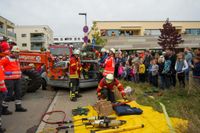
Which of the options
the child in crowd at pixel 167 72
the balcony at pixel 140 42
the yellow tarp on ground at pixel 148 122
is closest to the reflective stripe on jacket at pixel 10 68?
the yellow tarp on ground at pixel 148 122

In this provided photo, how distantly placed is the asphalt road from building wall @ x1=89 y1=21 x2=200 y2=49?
26.6 m

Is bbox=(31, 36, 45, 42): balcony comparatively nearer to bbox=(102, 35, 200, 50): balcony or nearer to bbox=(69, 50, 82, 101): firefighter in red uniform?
bbox=(102, 35, 200, 50): balcony

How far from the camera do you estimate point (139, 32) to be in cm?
4616

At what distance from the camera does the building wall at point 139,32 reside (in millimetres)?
38594

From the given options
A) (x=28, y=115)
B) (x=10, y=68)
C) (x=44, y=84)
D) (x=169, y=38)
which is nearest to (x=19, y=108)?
(x=28, y=115)

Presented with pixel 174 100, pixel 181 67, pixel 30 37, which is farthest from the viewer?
A: pixel 30 37

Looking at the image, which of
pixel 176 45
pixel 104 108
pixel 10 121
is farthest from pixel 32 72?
pixel 176 45

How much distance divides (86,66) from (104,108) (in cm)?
562

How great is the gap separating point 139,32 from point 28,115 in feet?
131

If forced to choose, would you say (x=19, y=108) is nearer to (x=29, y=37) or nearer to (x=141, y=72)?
(x=141, y=72)

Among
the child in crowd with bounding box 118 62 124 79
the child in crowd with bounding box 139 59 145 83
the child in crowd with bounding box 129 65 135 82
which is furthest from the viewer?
the child in crowd with bounding box 118 62 124 79

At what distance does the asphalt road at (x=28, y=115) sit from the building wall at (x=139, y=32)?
2660 cm

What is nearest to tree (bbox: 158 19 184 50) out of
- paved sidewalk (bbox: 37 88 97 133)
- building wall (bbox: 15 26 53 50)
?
paved sidewalk (bbox: 37 88 97 133)

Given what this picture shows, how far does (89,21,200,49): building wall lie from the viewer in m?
38.6
